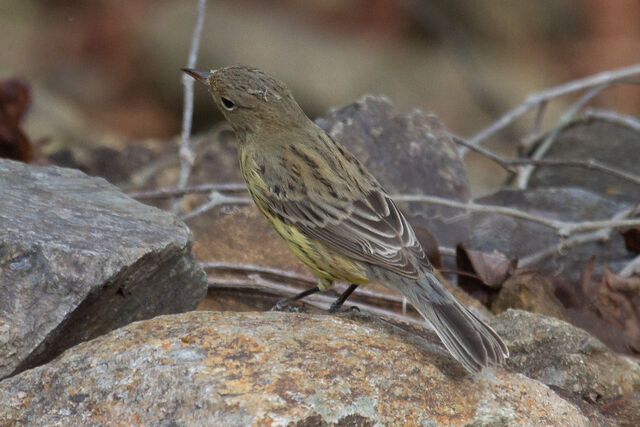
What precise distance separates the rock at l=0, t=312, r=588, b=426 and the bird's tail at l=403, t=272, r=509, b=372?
0.36ft

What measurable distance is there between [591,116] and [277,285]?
12.2ft

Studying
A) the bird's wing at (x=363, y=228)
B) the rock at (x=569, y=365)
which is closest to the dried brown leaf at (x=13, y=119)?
the bird's wing at (x=363, y=228)

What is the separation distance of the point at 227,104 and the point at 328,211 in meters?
0.99

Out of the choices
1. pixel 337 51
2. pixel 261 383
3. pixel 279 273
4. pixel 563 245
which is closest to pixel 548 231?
pixel 563 245

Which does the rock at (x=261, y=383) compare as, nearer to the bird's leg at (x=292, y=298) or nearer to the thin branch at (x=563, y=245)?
the bird's leg at (x=292, y=298)

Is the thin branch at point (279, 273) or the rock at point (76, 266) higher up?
the rock at point (76, 266)

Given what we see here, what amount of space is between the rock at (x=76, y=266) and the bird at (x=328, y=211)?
60 centimetres

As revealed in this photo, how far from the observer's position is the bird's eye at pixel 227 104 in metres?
5.23

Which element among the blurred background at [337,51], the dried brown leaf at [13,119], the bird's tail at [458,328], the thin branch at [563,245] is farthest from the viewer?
the blurred background at [337,51]

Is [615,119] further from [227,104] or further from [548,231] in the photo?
[227,104]

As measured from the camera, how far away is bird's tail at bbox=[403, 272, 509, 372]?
3.76m

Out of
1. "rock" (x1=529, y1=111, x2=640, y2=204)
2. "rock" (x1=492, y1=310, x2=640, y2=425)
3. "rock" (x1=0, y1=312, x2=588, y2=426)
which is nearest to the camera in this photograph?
"rock" (x1=0, y1=312, x2=588, y2=426)

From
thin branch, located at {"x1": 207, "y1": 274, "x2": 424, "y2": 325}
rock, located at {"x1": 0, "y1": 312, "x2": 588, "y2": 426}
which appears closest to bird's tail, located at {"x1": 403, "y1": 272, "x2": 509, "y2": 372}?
rock, located at {"x1": 0, "y1": 312, "x2": 588, "y2": 426}

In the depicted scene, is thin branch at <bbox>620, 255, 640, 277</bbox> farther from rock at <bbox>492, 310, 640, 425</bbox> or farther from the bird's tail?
→ the bird's tail
